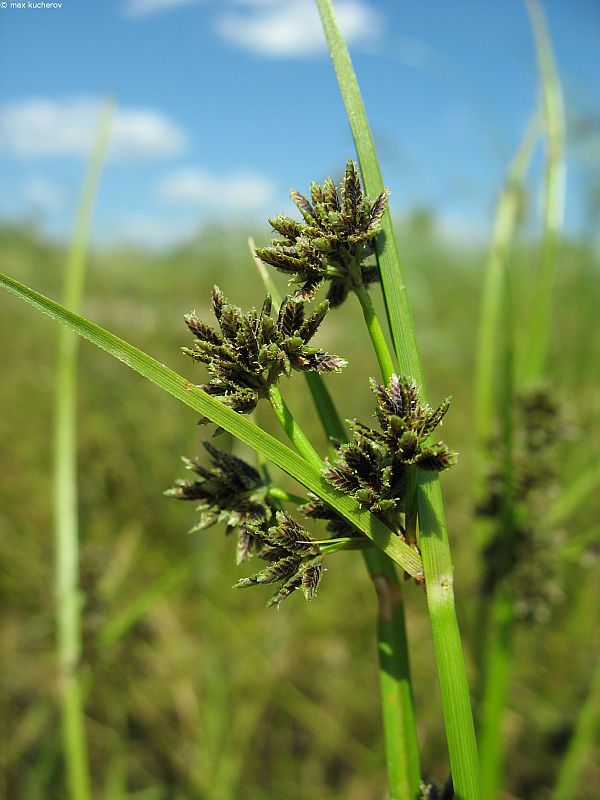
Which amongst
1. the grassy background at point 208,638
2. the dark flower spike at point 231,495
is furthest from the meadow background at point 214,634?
the dark flower spike at point 231,495

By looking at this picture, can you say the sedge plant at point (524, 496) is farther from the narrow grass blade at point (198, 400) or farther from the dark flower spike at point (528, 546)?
the narrow grass blade at point (198, 400)

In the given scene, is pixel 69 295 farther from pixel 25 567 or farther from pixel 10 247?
pixel 10 247

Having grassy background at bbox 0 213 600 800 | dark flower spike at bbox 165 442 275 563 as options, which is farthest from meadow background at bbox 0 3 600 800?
dark flower spike at bbox 165 442 275 563

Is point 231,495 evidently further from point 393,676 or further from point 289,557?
point 393,676

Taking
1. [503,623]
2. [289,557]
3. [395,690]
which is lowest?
[395,690]

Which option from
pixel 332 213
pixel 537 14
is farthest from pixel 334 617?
pixel 332 213

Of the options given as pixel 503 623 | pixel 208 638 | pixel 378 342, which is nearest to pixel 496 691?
pixel 503 623

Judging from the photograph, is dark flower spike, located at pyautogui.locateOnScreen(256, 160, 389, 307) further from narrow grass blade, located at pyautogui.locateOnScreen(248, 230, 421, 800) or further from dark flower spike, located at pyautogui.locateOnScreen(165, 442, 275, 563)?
dark flower spike, located at pyautogui.locateOnScreen(165, 442, 275, 563)
